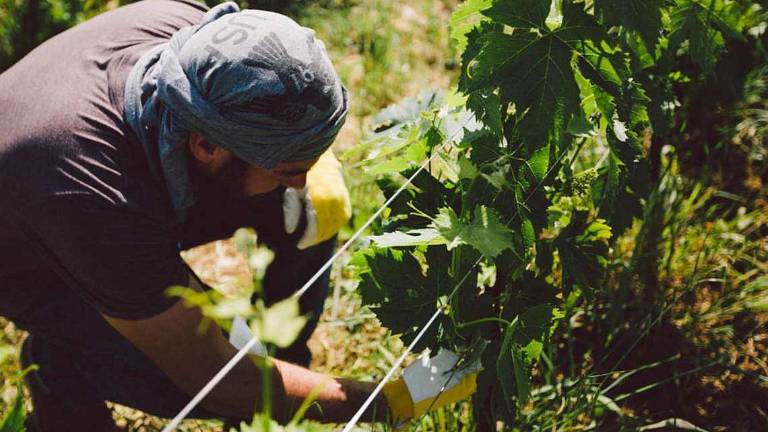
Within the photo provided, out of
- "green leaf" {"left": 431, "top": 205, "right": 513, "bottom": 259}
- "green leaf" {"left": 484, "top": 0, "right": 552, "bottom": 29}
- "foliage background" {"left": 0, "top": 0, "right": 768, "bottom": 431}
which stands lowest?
"foliage background" {"left": 0, "top": 0, "right": 768, "bottom": 431}

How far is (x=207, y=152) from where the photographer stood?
1629 mm

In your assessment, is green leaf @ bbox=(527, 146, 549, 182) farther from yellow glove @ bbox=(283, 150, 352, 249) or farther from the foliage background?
yellow glove @ bbox=(283, 150, 352, 249)

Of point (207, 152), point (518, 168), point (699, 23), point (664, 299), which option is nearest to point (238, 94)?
point (207, 152)

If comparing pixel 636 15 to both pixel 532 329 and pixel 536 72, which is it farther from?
pixel 532 329

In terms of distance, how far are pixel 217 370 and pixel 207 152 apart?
540 mm

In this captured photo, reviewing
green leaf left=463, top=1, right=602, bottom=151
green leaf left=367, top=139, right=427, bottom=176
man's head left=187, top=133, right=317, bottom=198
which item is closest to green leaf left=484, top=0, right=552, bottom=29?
green leaf left=463, top=1, right=602, bottom=151

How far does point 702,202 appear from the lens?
2371 millimetres

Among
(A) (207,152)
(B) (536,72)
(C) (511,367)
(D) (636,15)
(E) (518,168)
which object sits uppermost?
(D) (636,15)

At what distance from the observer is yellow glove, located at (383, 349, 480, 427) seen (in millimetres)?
1645

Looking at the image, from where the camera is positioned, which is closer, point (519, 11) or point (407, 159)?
point (519, 11)

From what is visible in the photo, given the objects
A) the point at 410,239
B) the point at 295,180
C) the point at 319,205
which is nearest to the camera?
the point at 410,239

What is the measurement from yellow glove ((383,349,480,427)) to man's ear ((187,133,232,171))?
2.31ft

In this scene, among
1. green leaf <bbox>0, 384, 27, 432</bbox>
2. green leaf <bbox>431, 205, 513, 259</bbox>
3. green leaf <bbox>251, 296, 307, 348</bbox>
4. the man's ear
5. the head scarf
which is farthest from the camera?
the man's ear

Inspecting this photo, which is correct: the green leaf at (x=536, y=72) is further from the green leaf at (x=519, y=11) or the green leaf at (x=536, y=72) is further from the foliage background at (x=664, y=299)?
the foliage background at (x=664, y=299)
